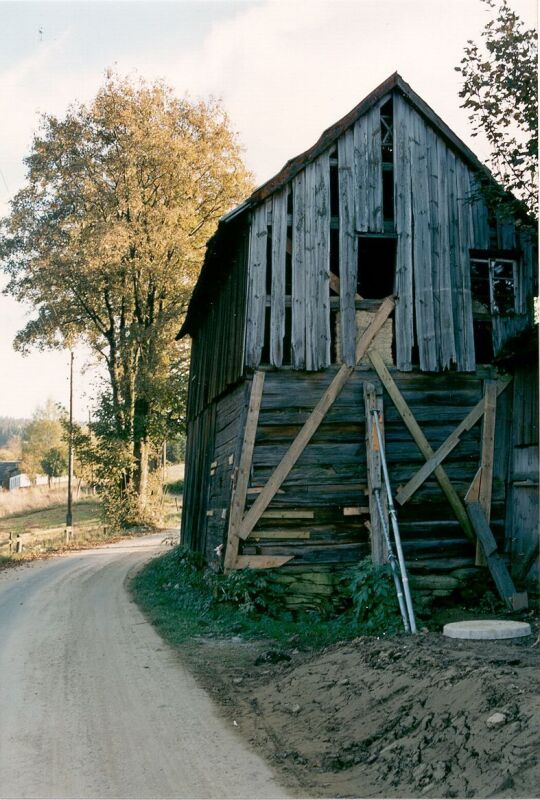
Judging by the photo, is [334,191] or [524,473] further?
[334,191]

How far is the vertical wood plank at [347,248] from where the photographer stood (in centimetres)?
1357

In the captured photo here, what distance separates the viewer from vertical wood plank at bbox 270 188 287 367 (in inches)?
524

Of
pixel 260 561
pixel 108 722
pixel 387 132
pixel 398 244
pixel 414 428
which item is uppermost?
pixel 387 132

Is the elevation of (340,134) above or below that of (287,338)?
above

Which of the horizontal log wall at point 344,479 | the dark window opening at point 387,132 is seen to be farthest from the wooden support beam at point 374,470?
the dark window opening at point 387,132

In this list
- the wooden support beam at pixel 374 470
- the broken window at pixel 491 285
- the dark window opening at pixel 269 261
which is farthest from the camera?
the broken window at pixel 491 285

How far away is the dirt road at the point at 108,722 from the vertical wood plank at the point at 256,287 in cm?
483

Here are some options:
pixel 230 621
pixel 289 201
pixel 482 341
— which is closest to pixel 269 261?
pixel 289 201

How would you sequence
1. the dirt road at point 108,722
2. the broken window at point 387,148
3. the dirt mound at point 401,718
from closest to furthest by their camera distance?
the dirt mound at point 401,718, the dirt road at point 108,722, the broken window at point 387,148

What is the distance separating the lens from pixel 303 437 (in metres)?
13.2

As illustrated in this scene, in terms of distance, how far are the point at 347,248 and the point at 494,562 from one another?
19.4 feet

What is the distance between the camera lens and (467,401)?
46.2ft

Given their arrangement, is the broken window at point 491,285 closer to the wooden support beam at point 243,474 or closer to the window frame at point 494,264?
the window frame at point 494,264

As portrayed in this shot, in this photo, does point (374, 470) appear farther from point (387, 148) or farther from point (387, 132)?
point (387, 132)
